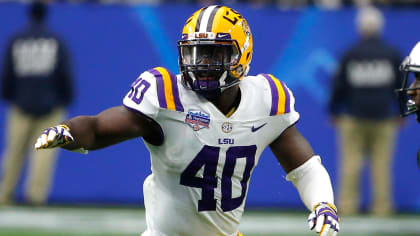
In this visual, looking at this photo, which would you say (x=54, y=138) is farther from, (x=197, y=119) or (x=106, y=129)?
(x=197, y=119)

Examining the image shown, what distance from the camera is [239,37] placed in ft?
12.8

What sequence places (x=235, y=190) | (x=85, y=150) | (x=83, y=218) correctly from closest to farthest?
(x=85, y=150)
(x=235, y=190)
(x=83, y=218)

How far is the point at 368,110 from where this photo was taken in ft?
27.8

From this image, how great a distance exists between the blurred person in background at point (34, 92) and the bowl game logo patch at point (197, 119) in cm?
494

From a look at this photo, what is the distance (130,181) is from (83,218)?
43.6 inches

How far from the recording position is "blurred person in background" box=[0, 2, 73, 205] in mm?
8461

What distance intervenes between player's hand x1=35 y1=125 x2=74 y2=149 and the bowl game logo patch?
55 centimetres

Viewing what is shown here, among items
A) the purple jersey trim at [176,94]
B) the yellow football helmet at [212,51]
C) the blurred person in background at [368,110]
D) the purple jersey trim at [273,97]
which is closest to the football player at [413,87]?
the purple jersey trim at [273,97]

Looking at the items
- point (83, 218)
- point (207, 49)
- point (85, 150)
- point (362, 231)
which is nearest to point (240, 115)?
point (207, 49)

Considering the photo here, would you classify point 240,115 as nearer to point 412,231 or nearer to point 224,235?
point 224,235

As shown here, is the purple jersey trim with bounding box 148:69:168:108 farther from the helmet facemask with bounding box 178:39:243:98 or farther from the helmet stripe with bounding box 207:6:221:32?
the helmet stripe with bounding box 207:6:221:32

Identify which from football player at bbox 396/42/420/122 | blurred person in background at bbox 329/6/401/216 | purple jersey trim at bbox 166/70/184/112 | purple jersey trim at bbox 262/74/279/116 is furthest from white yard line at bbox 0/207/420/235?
purple jersey trim at bbox 166/70/184/112

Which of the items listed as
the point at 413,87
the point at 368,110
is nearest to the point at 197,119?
the point at 413,87

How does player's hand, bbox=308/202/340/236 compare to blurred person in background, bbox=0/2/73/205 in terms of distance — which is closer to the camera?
player's hand, bbox=308/202/340/236
